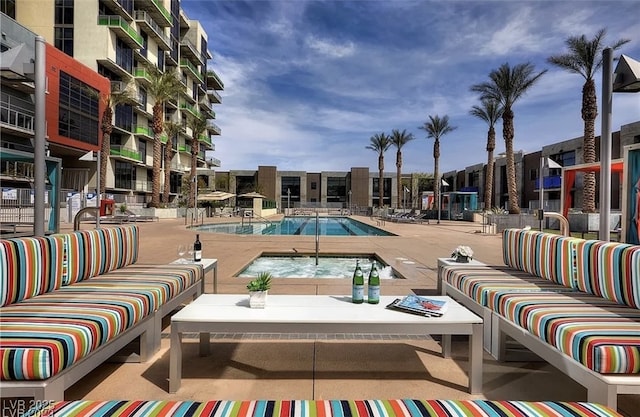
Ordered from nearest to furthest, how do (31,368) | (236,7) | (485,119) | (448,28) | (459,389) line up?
(31,368)
(459,389)
(448,28)
(236,7)
(485,119)

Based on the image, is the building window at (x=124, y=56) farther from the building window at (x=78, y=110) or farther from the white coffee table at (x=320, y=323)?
the white coffee table at (x=320, y=323)

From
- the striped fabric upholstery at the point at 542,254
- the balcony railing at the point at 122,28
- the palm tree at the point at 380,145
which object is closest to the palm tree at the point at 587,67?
the striped fabric upholstery at the point at 542,254

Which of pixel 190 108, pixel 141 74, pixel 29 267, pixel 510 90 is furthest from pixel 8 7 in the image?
pixel 510 90

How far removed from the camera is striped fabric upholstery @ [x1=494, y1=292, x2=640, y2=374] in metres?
1.98

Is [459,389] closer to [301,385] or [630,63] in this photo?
[301,385]

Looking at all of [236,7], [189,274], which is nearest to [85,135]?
[236,7]

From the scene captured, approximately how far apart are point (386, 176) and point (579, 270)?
58.2m

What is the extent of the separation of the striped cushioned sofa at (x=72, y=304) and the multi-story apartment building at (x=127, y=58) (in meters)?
29.2

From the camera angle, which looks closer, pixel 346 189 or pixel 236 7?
pixel 236 7

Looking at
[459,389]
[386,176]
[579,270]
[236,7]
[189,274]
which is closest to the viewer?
[459,389]

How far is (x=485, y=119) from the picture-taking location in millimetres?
27141

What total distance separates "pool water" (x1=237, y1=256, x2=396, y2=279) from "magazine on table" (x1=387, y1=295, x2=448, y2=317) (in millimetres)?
4173

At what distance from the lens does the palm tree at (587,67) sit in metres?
16.8

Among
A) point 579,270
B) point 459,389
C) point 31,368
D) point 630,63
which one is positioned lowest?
point 459,389
